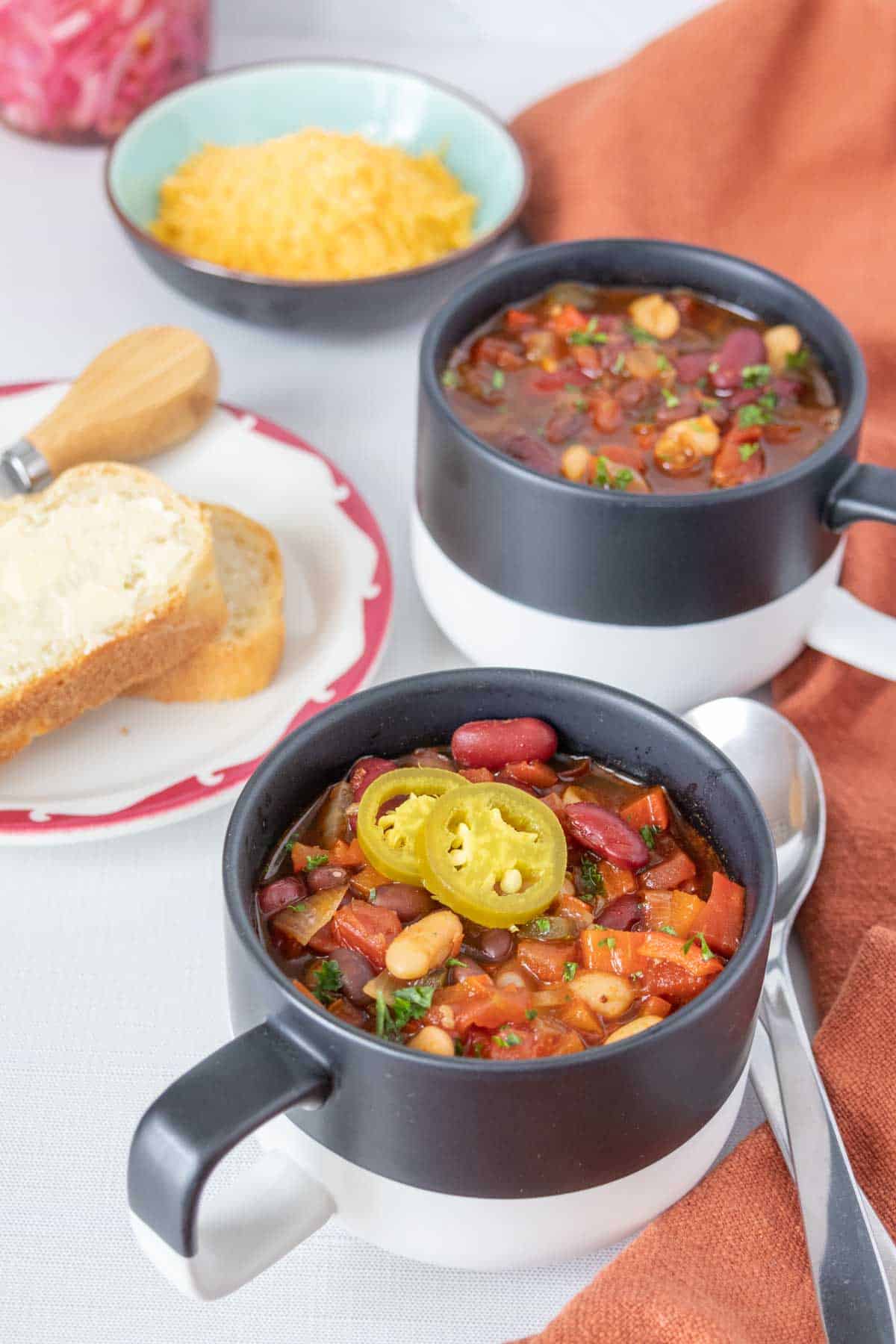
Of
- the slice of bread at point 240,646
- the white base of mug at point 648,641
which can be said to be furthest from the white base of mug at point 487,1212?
the slice of bread at point 240,646

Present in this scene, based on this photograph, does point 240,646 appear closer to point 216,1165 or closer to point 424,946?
point 424,946

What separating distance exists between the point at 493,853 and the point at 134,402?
3.35 feet

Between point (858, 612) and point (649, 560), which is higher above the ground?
point (649, 560)

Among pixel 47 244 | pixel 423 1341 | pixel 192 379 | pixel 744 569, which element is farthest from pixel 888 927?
pixel 47 244

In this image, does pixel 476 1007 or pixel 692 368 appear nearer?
pixel 476 1007

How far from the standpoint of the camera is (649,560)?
1.51 meters

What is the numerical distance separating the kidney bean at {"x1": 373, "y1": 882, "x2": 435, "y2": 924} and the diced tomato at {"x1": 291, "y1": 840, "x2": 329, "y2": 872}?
7 cm

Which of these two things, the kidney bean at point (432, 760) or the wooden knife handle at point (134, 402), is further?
the wooden knife handle at point (134, 402)

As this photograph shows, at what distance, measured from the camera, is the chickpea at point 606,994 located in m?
1.16

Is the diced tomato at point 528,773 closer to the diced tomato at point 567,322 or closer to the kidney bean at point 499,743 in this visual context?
the kidney bean at point 499,743

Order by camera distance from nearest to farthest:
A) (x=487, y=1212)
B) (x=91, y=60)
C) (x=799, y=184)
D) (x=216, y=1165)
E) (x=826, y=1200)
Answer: (x=216, y=1165)
(x=487, y=1212)
(x=826, y=1200)
(x=799, y=184)
(x=91, y=60)

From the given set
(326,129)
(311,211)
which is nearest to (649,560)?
(311,211)

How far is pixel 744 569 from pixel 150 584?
2.17 ft

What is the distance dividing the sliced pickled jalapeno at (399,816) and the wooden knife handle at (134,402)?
88 centimetres
